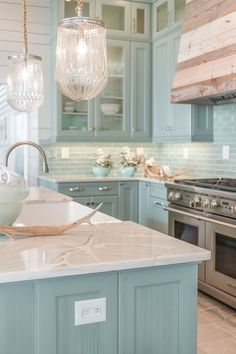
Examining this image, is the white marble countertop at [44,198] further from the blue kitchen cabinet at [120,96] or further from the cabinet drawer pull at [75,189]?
the blue kitchen cabinet at [120,96]

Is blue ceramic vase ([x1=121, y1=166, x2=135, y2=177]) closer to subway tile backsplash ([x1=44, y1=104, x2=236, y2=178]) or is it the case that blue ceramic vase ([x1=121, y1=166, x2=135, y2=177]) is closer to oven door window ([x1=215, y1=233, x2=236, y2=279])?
subway tile backsplash ([x1=44, y1=104, x2=236, y2=178])

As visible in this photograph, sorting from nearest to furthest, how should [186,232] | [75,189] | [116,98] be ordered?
1. [186,232]
2. [75,189]
3. [116,98]

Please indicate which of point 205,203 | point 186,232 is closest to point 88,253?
point 205,203

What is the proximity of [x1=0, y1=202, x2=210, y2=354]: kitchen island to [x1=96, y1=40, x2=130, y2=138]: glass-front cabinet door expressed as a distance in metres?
3.50

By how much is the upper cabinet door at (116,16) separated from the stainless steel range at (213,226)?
6.72 feet

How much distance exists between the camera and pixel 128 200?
484 cm

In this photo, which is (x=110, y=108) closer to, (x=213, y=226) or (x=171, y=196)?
(x=171, y=196)

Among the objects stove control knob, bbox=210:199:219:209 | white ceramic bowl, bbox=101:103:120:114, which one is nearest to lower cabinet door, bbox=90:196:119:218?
white ceramic bowl, bbox=101:103:120:114

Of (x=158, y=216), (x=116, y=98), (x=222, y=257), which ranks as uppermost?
(x=116, y=98)

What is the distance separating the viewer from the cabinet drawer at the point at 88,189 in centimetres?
455

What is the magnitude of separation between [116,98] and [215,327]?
115 inches

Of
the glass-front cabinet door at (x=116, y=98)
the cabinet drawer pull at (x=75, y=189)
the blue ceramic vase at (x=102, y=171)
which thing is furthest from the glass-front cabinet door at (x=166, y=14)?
the cabinet drawer pull at (x=75, y=189)

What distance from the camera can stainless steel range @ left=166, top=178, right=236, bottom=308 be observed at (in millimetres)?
3307

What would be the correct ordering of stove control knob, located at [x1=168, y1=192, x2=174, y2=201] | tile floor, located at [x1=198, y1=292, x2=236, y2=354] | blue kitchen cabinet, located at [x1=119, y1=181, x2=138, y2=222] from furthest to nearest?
1. blue kitchen cabinet, located at [x1=119, y1=181, x2=138, y2=222]
2. stove control knob, located at [x1=168, y1=192, x2=174, y2=201]
3. tile floor, located at [x1=198, y1=292, x2=236, y2=354]
